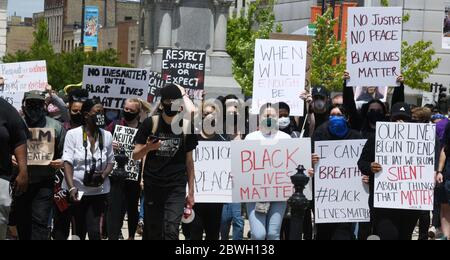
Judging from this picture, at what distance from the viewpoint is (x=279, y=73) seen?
15.7m

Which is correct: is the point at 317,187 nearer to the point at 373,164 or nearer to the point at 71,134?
the point at 373,164

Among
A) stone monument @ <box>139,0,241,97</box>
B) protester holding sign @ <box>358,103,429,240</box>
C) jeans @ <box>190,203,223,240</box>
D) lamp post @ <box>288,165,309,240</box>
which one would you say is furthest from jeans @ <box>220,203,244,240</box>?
stone monument @ <box>139,0,241,97</box>

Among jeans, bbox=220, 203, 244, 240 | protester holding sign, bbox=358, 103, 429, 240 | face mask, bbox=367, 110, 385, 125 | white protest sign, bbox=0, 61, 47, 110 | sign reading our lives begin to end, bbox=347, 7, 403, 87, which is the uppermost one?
sign reading our lives begin to end, bbox=347, 7, 403, 87

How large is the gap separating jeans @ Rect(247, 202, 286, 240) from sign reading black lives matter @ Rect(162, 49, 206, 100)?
6192 millimetres

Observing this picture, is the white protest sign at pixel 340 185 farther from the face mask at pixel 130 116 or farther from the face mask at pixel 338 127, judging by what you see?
the face mask at pixel 130 116

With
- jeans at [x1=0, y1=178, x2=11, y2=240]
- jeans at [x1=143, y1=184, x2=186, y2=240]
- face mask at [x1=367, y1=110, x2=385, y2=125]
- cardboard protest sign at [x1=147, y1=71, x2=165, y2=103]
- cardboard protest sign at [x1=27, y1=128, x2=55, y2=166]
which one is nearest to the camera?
jeans at [x1=0, y1=178, x2=11, y2=240]

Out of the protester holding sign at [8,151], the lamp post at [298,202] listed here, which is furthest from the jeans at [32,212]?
the lamp post at [298,202]

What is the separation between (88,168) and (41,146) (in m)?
0.53

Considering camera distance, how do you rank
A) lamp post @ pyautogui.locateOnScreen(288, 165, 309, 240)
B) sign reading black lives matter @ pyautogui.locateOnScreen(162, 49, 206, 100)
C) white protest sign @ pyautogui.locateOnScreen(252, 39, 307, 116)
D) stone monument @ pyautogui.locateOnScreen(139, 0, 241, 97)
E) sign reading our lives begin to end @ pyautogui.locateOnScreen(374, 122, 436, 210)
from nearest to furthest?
lamp post @ pyautogui.locateOnScreen(288, 165, 309, 240)
sign reading our lives begin to end @ pyautogui.locateOnScreen(374, 122, 436, 210)
white protest sign @ pyautogui.locateOnScreen(252, 39, 307, 116)
sign reading black lives matter @ pyautogui.locateOnScreen(162, 49, 206, 100)
stone monument @ pyautogui.locateOnScreen(139, 0, 241, 97)

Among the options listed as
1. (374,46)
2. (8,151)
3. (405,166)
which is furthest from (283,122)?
(8,151)

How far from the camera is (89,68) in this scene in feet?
57.9

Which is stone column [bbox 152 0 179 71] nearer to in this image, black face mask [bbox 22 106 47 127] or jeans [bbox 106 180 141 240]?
jeans [bbox 106 180 141 240]

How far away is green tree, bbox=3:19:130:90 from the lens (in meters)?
71.2

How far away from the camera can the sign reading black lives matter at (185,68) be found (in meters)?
19.0
